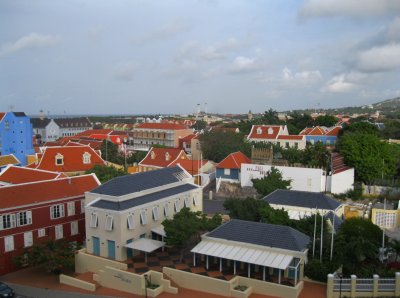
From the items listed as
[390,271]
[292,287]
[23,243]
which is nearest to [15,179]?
[23,243]

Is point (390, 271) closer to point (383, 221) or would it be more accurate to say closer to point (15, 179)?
point (383, 221)

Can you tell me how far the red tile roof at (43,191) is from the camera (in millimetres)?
29141

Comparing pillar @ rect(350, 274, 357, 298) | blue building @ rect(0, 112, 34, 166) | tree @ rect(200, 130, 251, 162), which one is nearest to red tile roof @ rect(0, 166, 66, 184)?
pillar @ rect(350, 274, 357, 298)

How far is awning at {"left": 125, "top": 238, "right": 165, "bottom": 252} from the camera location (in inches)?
1060

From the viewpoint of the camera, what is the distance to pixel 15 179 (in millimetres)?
36625

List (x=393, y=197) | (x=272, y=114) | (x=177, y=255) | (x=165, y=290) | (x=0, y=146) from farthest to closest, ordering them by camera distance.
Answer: (x=272, y=114)
(x=0, y=146)
(x=393, y=197)
(x=177, y=255)
(x=165, y=290)

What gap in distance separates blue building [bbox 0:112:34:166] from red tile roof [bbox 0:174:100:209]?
35.7 meters

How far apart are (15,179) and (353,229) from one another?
94.3 ft

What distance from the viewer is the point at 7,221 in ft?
92.5

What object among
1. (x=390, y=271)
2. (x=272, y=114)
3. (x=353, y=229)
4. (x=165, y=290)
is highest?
(x=272, y=114)

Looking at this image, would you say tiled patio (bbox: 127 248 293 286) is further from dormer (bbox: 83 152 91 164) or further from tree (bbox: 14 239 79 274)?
dormer (bbox: 83 152 91 164)

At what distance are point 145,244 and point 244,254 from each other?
279 inches

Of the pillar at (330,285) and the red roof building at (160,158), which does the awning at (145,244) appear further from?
the red roof building at (160,158)

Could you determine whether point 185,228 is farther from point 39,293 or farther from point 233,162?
point 233,162
